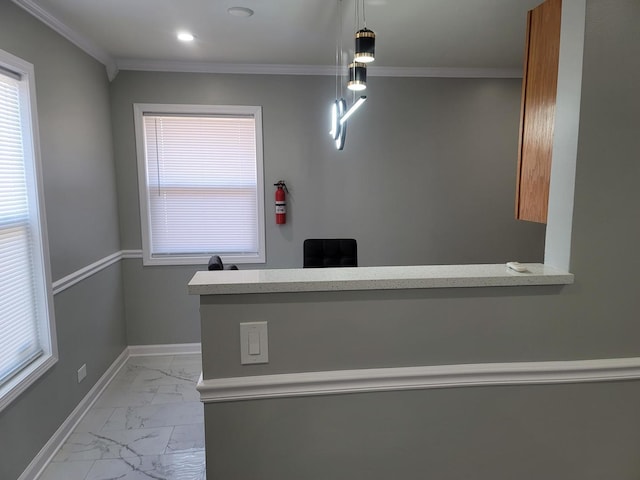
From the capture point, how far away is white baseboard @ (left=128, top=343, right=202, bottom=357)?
3559 millimetres

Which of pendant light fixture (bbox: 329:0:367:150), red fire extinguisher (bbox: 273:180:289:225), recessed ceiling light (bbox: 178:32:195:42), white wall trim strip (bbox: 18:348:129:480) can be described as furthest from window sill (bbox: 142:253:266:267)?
recessed ceiling light (bbox: 178:32:195:42)

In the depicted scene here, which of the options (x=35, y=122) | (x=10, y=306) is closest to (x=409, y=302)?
(x=10, y=306)

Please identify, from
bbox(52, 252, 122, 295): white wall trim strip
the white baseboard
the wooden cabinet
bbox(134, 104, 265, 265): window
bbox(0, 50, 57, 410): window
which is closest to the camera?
the wooden cabinet

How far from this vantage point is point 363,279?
1.16 meters

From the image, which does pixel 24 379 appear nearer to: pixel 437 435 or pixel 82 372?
pixel 82 372

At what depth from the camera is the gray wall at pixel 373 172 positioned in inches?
136

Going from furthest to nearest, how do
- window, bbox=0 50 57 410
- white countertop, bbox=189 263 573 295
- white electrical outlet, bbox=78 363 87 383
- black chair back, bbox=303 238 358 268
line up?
black chair back, bbox=303 238 358 268 → white electrical outlet, bbox=78 363 87 383 → window, bbox=0 50 57 410 → white countertop, bbox=189 263 573 295

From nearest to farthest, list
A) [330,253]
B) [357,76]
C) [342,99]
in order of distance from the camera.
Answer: [357,76] < [342,99] < [330,253]

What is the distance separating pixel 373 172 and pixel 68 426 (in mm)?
3063

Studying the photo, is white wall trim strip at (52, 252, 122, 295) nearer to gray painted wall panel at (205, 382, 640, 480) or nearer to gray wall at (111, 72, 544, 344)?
gray wall at (111, 72, 544, 344)

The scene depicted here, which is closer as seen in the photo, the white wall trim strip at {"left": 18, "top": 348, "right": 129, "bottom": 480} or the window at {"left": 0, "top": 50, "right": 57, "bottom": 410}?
the window at {"left": 0, "top": 50, "right": 57, "bottom": 410}

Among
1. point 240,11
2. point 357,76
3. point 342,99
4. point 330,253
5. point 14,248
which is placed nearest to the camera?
point 357,76

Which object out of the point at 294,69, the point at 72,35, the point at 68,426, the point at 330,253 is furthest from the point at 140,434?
the point at 294,69

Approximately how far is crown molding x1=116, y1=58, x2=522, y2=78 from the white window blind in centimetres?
139
